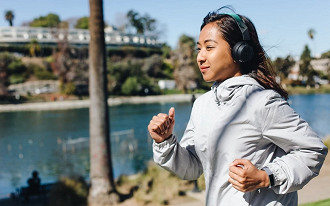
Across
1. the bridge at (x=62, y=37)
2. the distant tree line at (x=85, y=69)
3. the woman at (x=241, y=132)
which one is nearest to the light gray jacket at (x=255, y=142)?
the woman at (x=241, y=132)

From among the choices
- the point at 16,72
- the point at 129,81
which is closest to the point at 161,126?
the point at 129,81

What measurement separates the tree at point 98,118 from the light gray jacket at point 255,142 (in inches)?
217

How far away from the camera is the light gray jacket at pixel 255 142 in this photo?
121cm

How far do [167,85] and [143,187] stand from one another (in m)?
45.1

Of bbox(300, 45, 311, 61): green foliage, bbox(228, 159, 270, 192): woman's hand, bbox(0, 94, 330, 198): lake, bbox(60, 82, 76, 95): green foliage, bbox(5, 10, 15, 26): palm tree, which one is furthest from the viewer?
bbox(5, 10, 15, 26): palm tree

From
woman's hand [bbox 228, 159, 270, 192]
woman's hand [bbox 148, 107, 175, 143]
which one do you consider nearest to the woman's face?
woman's hand [bbox 148, 107, 175, 143]

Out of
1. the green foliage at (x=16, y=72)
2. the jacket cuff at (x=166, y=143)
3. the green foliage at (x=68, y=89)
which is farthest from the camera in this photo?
the green foliage at (x=16, y=72)

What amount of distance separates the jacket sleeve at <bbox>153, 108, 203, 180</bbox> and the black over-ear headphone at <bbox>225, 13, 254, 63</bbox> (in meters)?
0.33

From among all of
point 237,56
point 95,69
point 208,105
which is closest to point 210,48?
point 237,56

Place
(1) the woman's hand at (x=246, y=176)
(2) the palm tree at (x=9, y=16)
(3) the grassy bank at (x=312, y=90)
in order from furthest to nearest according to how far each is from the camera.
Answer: (2) the palm tree at (x=9, y=16) → (3) the grassy bank at (x=312, y=90) → (1) the woman's hand at (x=246, y=176)

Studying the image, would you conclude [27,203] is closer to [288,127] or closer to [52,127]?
[288,127]

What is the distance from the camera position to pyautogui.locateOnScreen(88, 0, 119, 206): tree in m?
6.66

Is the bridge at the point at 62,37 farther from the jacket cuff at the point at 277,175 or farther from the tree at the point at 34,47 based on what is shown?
the jacket cuff at the point at 277,175

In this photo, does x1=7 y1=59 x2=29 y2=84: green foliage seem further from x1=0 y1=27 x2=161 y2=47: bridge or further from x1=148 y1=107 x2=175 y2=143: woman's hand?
x1=148 y1=107 x2=175 y2=143: woman's hand
